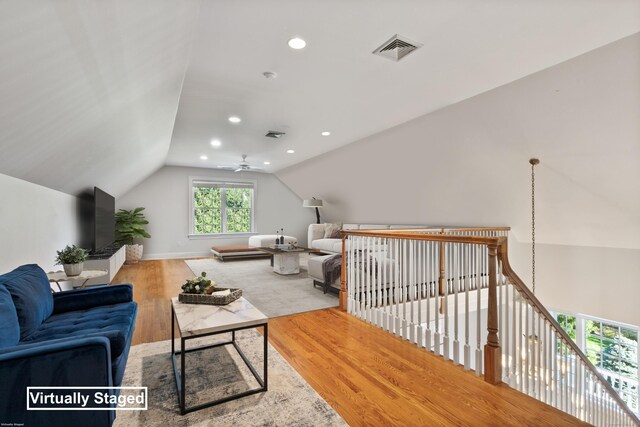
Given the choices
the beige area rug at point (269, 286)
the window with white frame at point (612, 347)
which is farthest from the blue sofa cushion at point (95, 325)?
the window with white frame at point (612, 347)

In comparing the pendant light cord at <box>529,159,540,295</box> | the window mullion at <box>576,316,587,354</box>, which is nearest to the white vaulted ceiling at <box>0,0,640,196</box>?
the pendant light cord at <box>529,159,540,295</box>

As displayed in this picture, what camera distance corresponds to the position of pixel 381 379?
2.14m

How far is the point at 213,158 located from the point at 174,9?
221 inches

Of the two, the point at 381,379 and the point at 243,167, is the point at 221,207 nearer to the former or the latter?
the point at 243,167

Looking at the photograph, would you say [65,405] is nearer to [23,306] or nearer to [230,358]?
[23,306]

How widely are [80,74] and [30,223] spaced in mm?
2027

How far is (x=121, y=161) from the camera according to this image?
4.50 m

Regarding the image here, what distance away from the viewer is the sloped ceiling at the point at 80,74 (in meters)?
1.38

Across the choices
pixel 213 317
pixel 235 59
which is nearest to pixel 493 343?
pixel 213 317

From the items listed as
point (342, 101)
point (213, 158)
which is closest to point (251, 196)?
point (213, 158)

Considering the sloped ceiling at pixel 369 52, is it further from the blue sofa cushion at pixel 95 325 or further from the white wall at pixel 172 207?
the white wall at pixel 172 207

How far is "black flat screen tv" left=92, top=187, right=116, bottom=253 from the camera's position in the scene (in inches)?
177

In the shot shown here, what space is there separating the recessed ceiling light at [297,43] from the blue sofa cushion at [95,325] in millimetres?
2301

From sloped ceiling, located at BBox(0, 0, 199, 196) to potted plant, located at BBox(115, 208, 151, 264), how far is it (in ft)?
12.9
